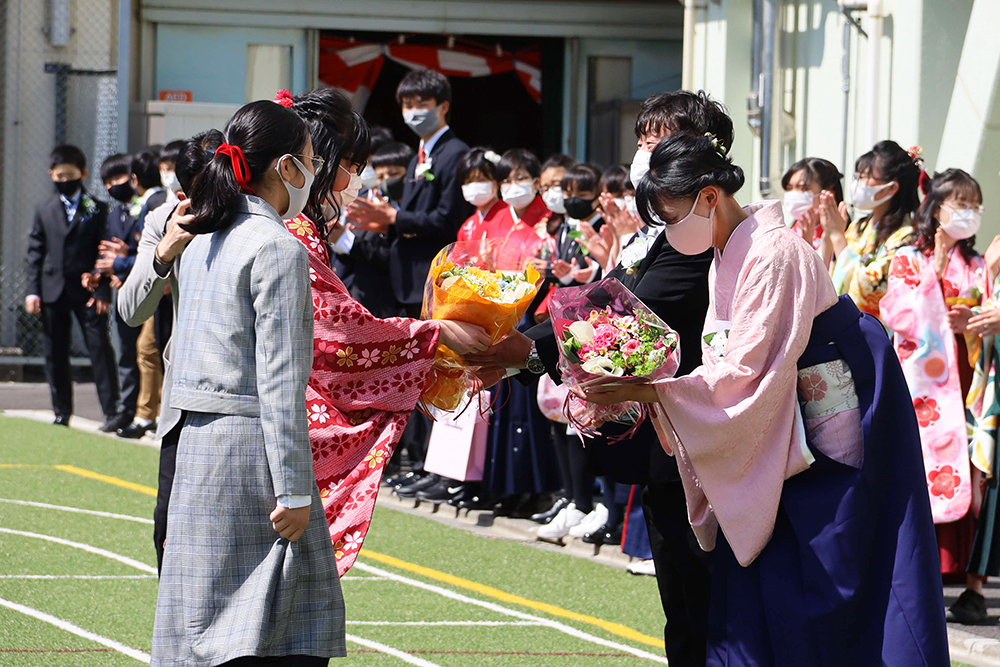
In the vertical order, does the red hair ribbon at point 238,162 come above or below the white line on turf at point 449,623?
above

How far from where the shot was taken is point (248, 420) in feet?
10.9

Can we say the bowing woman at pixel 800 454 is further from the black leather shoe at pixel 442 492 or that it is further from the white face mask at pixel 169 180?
the white face mask at pixel 169 180

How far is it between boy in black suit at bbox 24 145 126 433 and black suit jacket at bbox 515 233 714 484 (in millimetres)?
7798

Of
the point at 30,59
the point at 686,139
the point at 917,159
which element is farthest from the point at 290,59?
the point at 686,139

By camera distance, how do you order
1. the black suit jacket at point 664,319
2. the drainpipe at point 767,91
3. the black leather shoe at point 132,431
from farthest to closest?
the black leather shoe at point 132,431 → the drainpipe at point 767,91 → the black suit jacket at point 664,319

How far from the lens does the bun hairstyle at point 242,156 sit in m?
3.37

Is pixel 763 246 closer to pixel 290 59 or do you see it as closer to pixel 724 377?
pixel 724 377

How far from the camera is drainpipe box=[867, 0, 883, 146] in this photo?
9.36 meters

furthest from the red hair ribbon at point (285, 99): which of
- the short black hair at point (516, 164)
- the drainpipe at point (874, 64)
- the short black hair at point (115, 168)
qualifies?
the short black hair at point (115, 168)

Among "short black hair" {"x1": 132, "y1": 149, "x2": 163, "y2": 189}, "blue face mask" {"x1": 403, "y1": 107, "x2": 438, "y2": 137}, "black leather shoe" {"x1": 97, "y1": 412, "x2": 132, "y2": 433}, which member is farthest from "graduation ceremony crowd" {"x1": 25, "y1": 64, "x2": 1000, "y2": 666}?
"black leather shoe" {"x1": 97, "y1": 412, "x2": 132, "y2": 433}

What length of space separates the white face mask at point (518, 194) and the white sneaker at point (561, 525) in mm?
1876

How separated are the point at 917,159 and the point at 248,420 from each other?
4.42 meters

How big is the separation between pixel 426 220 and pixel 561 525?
2083 mm

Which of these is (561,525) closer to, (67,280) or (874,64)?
(874,64)
